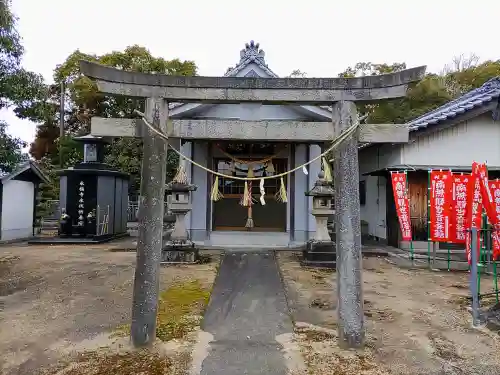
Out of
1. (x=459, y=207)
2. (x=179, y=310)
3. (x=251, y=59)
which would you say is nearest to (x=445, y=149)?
(x=459, y=207)

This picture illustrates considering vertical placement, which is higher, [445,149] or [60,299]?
[445,149]

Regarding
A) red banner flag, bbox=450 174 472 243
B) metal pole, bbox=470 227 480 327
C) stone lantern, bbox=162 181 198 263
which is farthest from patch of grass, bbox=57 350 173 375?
red banner flag, bbox=450 174 472 243

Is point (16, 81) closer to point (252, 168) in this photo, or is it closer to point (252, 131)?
point (252, 168)

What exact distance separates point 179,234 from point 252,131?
242 inches

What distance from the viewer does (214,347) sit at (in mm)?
4621

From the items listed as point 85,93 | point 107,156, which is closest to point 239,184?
point 107,156

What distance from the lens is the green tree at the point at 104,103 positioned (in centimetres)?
2394

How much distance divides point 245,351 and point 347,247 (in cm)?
185

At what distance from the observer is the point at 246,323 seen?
552 centimetres

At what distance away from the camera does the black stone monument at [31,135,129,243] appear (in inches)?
600

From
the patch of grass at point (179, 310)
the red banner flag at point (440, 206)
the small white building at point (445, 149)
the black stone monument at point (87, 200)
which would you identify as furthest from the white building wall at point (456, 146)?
the black stone monument at point (87, 200)

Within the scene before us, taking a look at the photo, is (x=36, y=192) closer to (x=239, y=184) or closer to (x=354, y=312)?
(x=239, y=184)

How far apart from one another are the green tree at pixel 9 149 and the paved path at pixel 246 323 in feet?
29.5

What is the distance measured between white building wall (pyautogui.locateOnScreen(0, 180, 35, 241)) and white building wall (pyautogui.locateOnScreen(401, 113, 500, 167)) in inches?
646
